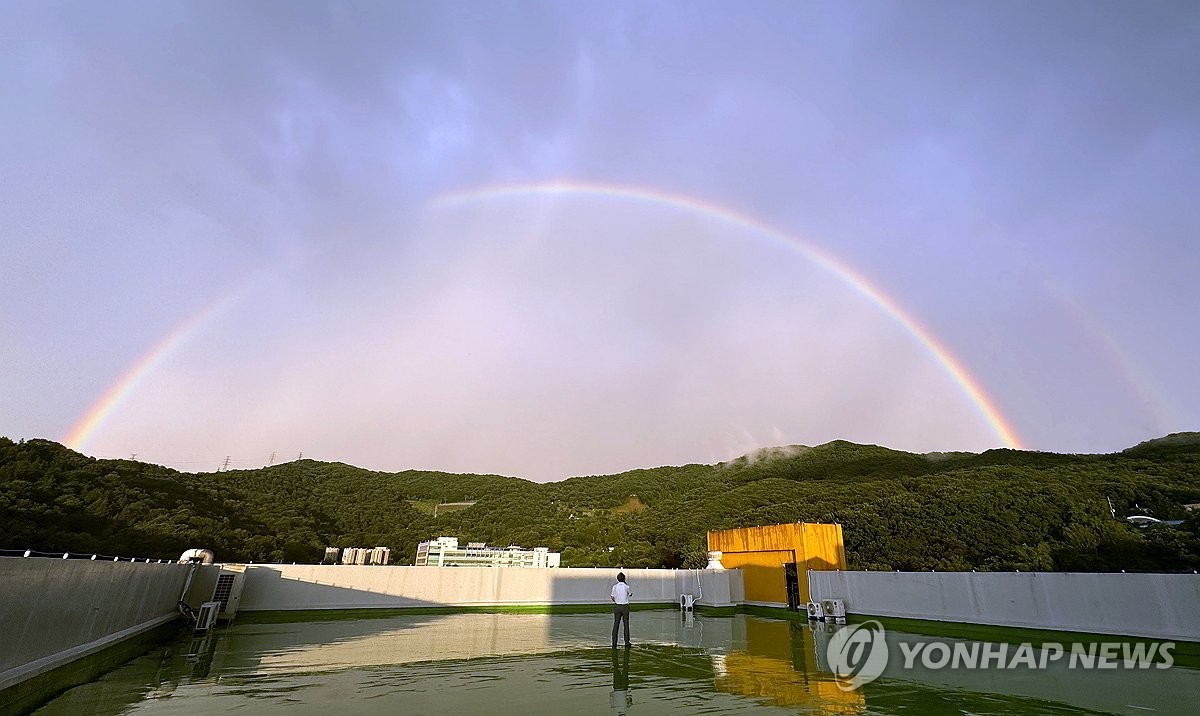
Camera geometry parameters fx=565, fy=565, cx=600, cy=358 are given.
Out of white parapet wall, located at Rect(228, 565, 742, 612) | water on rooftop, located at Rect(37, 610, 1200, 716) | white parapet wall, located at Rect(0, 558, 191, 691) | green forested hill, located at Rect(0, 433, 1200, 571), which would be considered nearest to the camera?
white parapet wall, located at Rect(0, 558, 191, 691)

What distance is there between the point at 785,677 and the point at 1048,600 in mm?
7473

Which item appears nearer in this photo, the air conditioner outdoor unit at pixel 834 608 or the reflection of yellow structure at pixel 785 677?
the reflection of yellow structure at pixel 785 677

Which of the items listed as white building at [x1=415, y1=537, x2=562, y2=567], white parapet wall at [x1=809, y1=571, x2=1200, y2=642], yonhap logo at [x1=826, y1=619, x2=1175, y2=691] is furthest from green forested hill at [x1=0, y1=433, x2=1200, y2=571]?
yonhap logo at [x1=826, y1=619, x2=1175, y2=691]

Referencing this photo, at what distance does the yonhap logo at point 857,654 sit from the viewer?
324 inches

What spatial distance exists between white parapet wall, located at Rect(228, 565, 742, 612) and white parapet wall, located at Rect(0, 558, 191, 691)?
6899mm

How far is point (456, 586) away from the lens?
2123 cm

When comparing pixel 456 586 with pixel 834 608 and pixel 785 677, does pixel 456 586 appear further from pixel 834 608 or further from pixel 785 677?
pixel 785 677

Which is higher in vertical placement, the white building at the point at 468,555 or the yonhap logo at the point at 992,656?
the white building at the point at 468,555

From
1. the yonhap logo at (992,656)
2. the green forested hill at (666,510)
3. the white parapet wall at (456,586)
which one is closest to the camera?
the yonhap logo at (992,656)

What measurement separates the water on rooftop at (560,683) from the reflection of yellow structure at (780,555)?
773 centimetres

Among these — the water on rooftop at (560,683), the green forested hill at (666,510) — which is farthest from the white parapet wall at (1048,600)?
the green forested hill at (666,510)

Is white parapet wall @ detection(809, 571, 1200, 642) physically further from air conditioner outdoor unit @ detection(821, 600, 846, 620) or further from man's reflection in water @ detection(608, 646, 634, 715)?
man's reflection in water @ detection(608, 646, 634, 715)

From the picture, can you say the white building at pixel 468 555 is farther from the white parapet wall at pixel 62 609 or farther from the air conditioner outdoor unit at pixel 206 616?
the white parapet wall at pixel 62 609

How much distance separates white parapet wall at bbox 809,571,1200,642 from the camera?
9.85 meters
